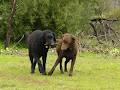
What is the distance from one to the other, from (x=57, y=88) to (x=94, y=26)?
24.6 meters

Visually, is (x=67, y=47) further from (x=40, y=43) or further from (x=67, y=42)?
(x=40, y=43)

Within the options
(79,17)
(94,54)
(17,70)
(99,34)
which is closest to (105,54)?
(94,54)

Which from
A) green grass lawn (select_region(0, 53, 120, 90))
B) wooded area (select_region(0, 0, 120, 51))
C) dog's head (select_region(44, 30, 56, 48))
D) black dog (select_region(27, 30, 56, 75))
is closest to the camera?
green grass lawn (select_region(0, 53, 120, 90))

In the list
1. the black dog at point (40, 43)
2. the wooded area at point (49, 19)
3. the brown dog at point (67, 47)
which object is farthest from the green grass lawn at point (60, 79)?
the wooded area at point (49, 19)

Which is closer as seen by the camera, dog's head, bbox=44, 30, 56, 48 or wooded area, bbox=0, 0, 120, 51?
dog's head, bbox=44, 30, 56, 48

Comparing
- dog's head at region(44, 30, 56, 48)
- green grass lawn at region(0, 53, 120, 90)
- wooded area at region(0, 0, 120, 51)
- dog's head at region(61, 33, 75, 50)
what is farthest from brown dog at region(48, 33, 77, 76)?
wooded area at region(0, 0, 120, 51)

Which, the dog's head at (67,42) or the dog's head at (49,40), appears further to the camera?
the dog's head at (67,42)

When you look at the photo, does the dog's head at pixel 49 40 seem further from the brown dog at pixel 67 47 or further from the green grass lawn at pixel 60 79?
the green grass lawn at pixel 60 79

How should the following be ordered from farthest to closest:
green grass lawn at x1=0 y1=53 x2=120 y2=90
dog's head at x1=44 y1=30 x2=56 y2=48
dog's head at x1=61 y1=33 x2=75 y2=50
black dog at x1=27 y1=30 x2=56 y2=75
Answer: dog's head at x1=61 y1=33 x2=75 y2=50 → black dog at x1=27 y1=30 x2=56 y2=75 → dog's head at x1=44 y1=30 x2=56 y2=48 → green grass lawn at x1=0 y1=53 x2=120 y2=90

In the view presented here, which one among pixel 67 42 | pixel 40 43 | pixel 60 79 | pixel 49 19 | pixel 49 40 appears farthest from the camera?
pixel 49 19

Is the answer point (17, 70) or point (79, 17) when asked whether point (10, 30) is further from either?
point (17, 70)

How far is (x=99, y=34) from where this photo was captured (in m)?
36.0

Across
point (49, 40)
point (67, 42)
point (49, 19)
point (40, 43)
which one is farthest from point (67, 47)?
point (49, 19)

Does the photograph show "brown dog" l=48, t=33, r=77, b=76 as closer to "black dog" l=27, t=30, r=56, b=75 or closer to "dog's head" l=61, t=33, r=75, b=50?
"dog's head" l=61, t=33, r=75, b=50
